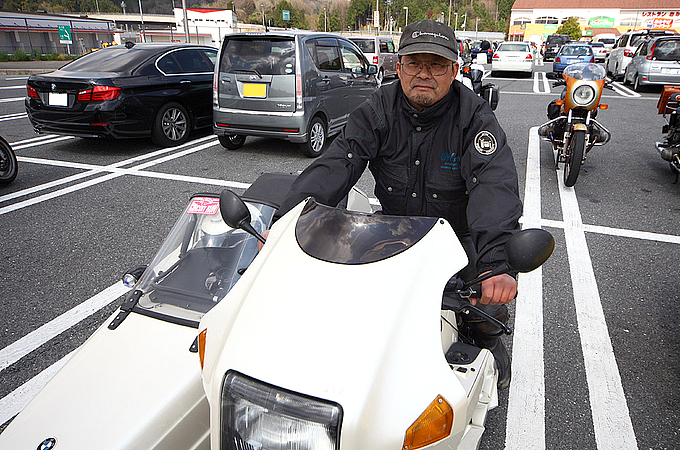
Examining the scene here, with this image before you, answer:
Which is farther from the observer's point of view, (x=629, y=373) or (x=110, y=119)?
(x=110, y=119)

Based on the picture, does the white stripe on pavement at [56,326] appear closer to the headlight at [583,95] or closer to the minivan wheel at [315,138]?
the minivan wheel at [315,138]

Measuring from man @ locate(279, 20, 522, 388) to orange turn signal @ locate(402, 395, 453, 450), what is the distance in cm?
83

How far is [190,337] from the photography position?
6.41 feet

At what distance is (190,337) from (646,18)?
102 meters

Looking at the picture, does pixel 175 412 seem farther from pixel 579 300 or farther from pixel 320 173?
pixel 579 300

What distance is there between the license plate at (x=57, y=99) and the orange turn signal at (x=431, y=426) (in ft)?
24.0

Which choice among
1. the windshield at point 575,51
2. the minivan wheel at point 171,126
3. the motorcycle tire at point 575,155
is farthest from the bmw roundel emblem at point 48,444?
the windshield at point 575,51

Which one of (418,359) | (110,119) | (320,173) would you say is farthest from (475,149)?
(110,119)

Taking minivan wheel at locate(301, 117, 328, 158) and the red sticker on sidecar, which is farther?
minivan wheel at locate(301, 117, 328, 158)

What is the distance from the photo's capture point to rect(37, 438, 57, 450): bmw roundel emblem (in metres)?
1.56

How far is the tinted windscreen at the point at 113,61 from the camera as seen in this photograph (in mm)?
7203

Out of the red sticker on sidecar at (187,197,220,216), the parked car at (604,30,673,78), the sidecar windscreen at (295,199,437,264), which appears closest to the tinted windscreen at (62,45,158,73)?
the red sticker on sidecar at (187,197,220,216)

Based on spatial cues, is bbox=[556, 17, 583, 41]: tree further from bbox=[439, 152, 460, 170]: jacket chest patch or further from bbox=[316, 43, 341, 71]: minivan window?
bbox=[439, 152, 460, 170]: jacket chest patch

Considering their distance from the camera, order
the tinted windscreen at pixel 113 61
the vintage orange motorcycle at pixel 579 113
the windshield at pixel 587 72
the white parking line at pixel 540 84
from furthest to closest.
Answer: the white parking line at pixel 540 84 < the tinted windscreen at pixel 113 61 < the windshield at pixel 587 72 < the vintage orange motorcycle at pixel 579 113
